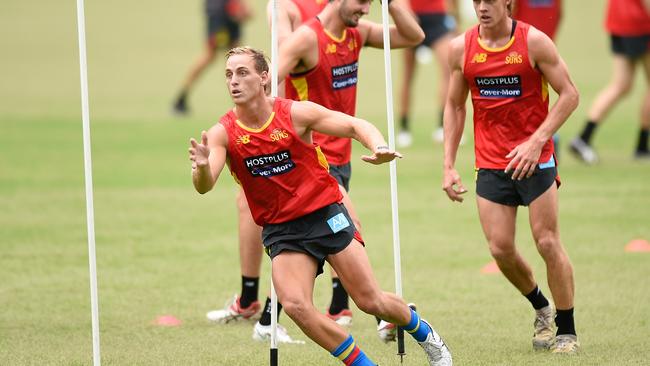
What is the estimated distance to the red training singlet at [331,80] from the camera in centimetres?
868

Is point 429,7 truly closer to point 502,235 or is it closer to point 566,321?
point 502,235

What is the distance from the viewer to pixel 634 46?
48.6 ft

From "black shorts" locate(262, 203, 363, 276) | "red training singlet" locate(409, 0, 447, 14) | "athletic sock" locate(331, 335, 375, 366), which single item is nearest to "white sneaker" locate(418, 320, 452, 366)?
"athletic sock" locate(331, 335, 375, 366)

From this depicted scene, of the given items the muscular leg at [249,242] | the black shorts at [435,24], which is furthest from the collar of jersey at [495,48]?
the black shorts at [435,24]

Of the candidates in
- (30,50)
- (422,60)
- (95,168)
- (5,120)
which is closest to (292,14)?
(95,168)

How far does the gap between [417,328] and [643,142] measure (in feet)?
28.1

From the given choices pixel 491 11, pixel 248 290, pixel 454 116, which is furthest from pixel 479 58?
pixel 248 290

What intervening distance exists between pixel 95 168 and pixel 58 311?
21.3 ft

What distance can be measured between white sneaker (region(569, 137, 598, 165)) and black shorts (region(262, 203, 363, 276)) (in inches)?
330

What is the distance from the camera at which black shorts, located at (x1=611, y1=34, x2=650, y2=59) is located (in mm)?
14781

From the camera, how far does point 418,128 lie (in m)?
18.5

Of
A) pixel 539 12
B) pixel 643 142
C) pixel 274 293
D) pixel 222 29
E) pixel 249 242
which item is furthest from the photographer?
pixel 222 29

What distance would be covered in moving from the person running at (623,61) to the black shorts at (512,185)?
22.7 feet

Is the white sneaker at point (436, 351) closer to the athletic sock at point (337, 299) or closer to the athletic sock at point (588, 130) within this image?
the athletic sock at point (337, 299)
